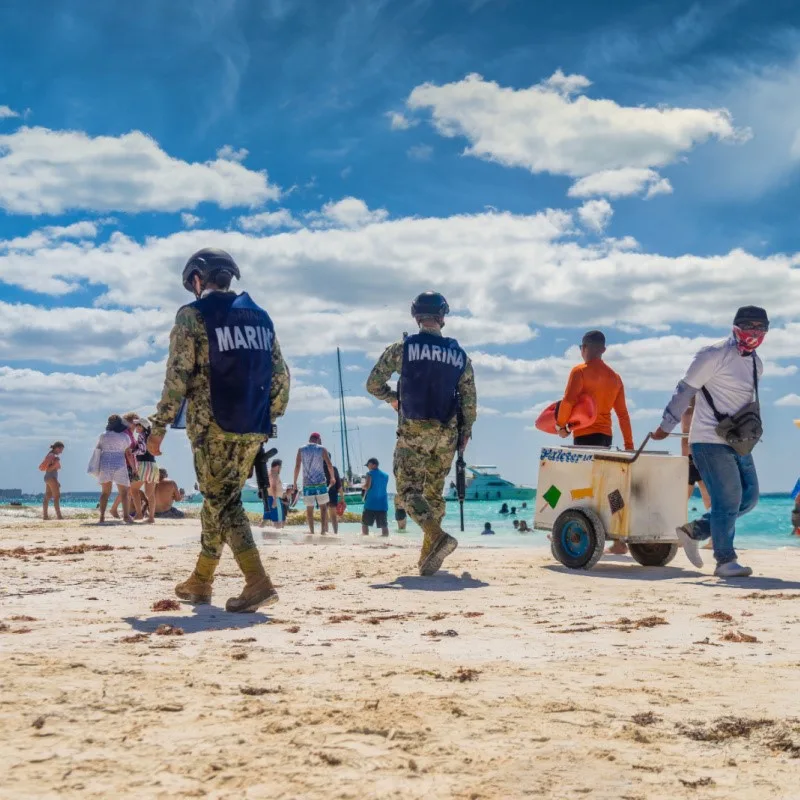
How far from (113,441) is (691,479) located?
11.0 m

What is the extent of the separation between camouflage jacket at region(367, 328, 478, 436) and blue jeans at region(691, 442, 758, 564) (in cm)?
183

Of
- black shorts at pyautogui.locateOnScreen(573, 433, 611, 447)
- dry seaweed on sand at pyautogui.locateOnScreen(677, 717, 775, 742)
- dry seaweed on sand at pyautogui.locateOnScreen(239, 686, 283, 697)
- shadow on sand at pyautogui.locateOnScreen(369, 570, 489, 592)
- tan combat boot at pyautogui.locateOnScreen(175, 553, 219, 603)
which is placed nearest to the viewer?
dry seaweed on sand at pyautogui.locateOnScreen(677, 717, 775, 742)

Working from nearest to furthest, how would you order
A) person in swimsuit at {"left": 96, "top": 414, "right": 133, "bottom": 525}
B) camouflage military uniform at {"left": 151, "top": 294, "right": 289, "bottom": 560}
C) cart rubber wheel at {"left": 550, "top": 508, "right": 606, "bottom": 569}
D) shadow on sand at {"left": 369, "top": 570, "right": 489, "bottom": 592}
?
camouflage military uniform at {"left": 151, "top": 294, "right": 289, "bottom": 560}, shadow on sand at {"left": 369, "top": 570, "right": 489, "bottom": 592}, cart rubber wheel at {"left": 550, "top": 508, "right": 606, "bottom": 569}, person in swimsuit at {"left": 96, "top": 414, "right": 133, "bottom": 525}

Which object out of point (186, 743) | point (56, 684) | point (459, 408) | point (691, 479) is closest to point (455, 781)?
point (186, 743)

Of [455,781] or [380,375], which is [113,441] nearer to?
[380,375]

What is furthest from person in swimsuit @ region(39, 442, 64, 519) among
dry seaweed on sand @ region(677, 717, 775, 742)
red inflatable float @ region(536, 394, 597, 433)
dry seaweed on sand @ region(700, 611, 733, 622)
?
dry seaweed on sand @ region(677, 717, 775, 742)

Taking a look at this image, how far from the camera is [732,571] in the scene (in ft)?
24.3

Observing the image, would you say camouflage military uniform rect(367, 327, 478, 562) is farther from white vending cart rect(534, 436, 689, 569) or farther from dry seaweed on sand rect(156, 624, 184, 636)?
dry seaweed on sand rect(156, 624, 184, 636)

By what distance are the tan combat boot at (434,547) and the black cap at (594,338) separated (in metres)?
2.74

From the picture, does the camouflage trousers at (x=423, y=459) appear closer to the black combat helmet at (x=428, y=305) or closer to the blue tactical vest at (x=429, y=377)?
the blue tactical vest at (x=429, y=377)

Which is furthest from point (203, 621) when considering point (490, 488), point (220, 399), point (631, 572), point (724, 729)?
point (490, 488)

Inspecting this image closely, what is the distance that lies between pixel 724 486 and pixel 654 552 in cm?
138

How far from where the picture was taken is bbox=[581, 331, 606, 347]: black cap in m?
9.16

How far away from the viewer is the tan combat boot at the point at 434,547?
7.43 meters
